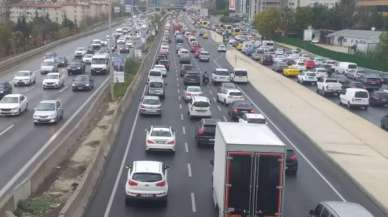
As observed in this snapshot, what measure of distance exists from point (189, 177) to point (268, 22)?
375 feet

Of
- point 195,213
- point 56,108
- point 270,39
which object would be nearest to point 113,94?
point 56,108

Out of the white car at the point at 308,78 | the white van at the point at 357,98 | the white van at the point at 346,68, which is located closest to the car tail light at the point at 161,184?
the white van at the point at 357,98

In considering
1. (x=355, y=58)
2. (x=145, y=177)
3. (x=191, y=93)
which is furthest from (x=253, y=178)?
(x=355, y=58)

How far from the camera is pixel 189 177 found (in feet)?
82.5

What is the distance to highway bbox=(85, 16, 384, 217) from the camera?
819 inches

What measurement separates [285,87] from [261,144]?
4354 cm

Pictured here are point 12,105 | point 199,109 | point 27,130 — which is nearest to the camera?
point 27,130

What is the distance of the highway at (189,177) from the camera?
68.2 ft

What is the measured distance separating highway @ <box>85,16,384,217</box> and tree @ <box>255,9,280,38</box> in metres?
94.3

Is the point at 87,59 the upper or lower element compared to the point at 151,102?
lower

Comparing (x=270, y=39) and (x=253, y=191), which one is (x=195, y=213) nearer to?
(x=253, y=191)

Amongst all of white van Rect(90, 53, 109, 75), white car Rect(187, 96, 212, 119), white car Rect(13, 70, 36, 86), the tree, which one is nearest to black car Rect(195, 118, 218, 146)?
white car Rect(187, 96, 212, 119)

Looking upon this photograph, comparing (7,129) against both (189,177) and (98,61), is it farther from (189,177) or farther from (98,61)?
(98,61)

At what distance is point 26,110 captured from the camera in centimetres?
4181
